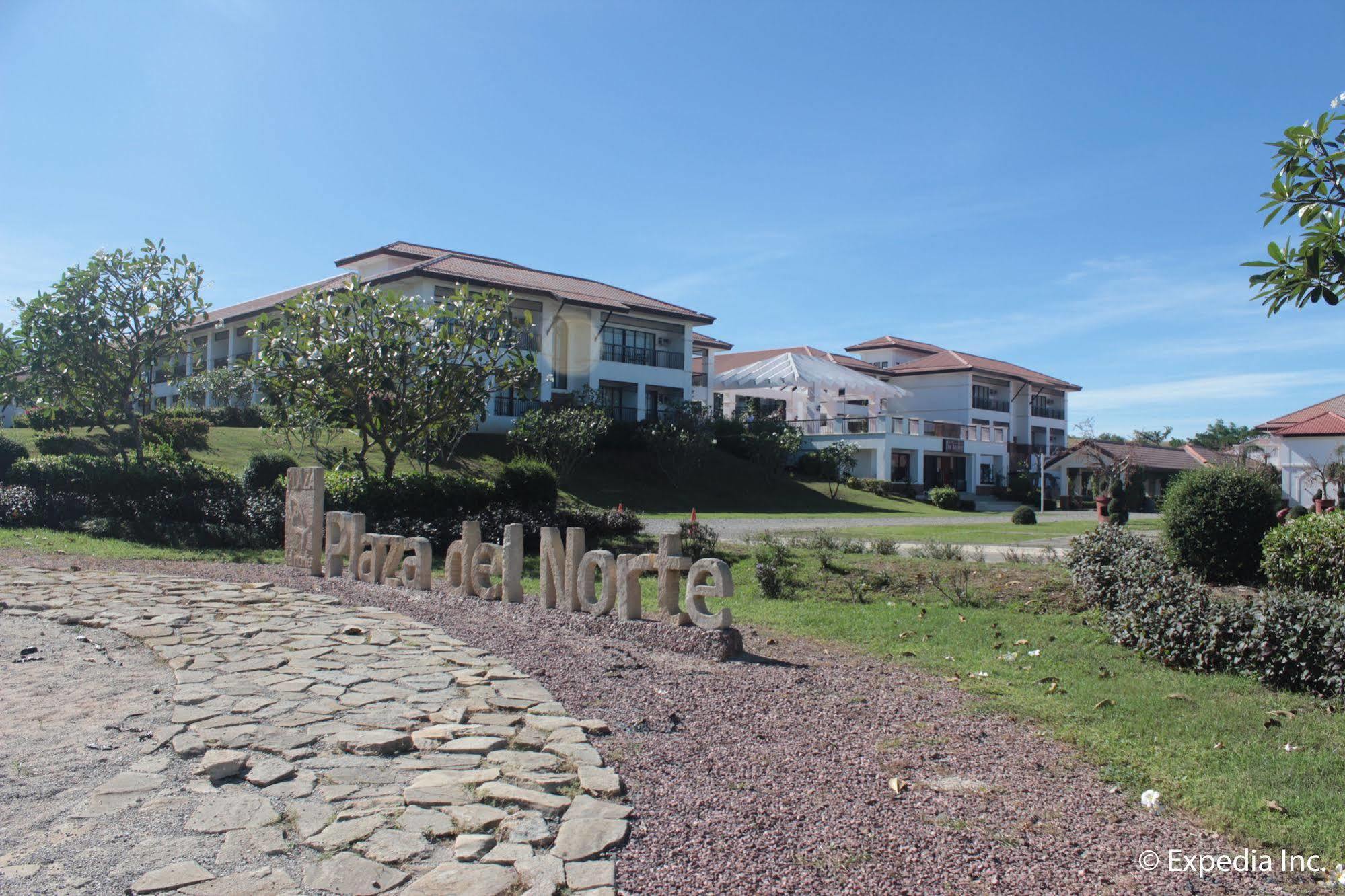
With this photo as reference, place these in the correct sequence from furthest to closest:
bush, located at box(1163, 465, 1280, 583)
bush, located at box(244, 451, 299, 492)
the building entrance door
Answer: the building entrance door, bush, located at box(244, 451, 299, 492), bush, located at box(1163, 465, 1280, 583)

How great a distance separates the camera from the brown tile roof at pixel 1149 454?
47.3 m

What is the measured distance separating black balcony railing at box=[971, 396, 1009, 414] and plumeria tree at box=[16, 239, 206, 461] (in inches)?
1810

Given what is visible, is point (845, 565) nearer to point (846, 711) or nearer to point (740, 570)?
point (740, 570)

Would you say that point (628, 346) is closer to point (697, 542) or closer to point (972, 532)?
point (972, 532)

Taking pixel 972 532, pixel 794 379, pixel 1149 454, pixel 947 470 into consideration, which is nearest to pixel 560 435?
pixel 794 379

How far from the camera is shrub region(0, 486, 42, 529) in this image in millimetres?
15539

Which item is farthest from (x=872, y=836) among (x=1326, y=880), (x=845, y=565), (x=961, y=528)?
(x=961, y=528)

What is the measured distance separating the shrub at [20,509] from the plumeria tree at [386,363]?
3.98 metres

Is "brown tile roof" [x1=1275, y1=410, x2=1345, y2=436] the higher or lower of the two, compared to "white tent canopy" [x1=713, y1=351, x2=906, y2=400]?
lower

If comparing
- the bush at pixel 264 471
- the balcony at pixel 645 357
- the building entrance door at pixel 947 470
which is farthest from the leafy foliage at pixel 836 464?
the bush at pixel 264 471

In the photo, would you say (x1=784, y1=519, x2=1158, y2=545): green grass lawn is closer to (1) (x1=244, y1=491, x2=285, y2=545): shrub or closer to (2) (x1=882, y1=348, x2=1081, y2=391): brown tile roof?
(1) (x1=244, y1=491, x2=285, y2=545): shrub

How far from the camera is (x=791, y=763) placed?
4.61 m

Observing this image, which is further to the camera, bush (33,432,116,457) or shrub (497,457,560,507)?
bush (33,432,116,457)

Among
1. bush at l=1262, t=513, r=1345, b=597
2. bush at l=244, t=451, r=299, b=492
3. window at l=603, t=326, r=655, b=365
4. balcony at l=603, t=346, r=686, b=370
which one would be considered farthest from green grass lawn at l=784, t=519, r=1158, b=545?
window at l=603, t=326, r=655, b=365
